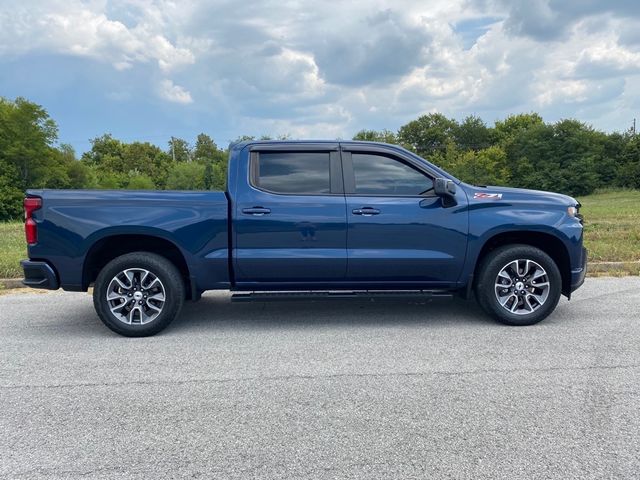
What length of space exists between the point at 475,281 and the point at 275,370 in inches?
94.5

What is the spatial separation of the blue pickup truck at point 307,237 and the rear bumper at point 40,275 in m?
0.01

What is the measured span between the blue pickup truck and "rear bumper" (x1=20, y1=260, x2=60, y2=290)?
0.04ft

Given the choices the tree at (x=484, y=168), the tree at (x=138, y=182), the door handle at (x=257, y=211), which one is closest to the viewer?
the door handle at (x=257, y=211)

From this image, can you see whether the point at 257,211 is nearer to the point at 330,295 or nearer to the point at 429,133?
the point at 330,295

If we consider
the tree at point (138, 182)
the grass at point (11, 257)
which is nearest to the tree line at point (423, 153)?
the tree at point (138, 182)

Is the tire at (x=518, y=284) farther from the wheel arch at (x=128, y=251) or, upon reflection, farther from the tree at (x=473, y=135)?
the tree at (x=473, y=135)

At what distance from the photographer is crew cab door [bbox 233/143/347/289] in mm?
5082

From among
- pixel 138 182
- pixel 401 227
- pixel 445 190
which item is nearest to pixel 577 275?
pixel 445 190

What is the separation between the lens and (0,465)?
2.86 meters

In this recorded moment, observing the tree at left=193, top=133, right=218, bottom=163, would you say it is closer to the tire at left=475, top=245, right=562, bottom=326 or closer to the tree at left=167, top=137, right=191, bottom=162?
the tree at left=167, top=137, right=191, bottom=162

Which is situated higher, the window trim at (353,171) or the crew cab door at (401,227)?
the window trim at (353,171)

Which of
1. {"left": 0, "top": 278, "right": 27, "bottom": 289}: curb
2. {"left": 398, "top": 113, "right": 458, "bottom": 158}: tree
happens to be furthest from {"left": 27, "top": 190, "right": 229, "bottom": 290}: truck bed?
{"left": 398, "top": 113, "right": 458, "bottom": 158}: tree

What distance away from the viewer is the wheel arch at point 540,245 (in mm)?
5379

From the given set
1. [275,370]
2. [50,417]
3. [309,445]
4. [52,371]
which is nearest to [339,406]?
[309,445]
